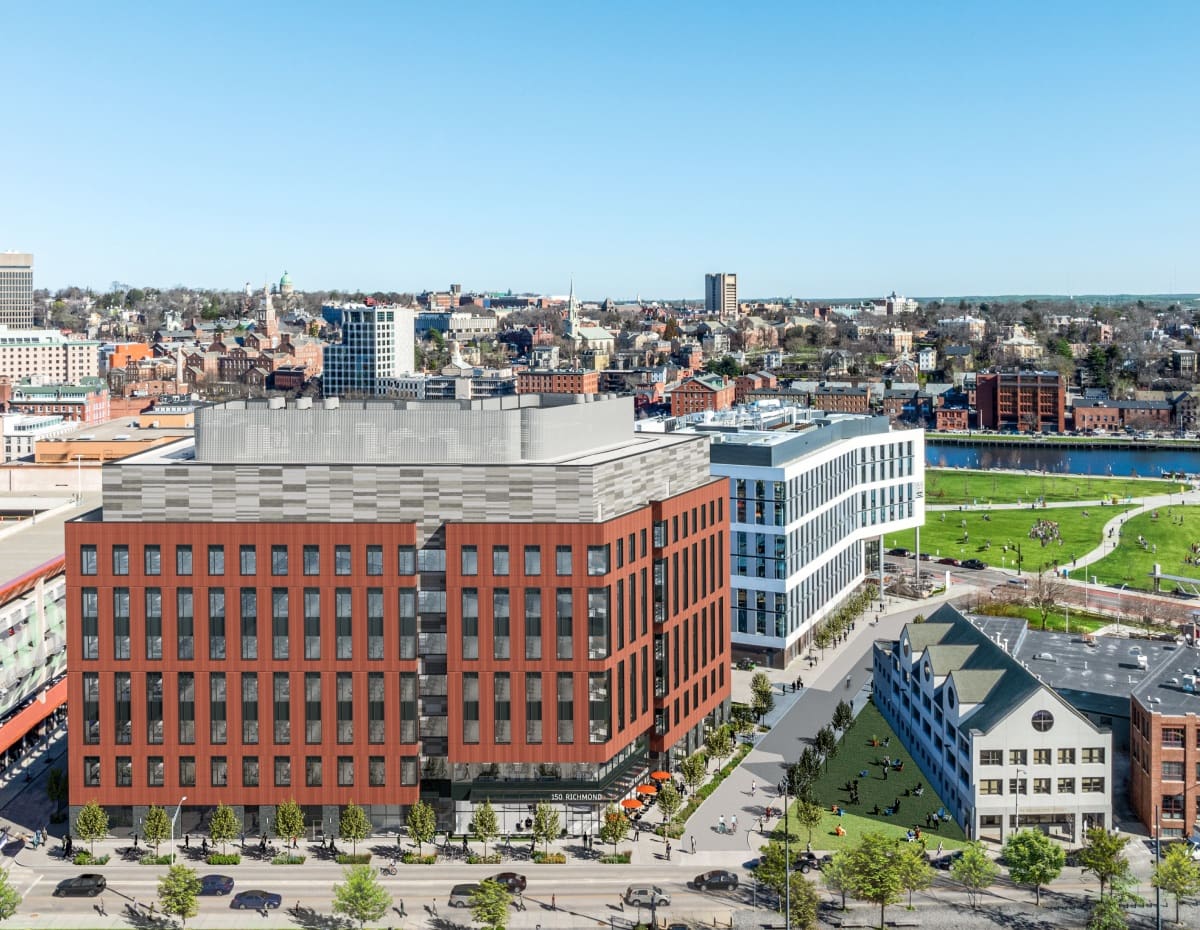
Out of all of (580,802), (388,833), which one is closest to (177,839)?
(388,833)

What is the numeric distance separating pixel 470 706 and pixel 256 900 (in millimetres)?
13334

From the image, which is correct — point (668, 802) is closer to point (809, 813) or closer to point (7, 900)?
point (809, 813)

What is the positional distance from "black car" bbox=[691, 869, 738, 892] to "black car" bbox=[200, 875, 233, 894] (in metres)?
20.8

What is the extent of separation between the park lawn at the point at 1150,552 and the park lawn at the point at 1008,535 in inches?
139

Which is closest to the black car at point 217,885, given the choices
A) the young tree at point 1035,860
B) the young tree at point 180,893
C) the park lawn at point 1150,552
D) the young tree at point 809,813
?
the young tree at point 180,893

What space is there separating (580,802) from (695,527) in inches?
724

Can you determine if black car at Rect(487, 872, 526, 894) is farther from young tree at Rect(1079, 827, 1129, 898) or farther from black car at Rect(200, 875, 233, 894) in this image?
young tree at Rect(1079, 827, 1129, 898)

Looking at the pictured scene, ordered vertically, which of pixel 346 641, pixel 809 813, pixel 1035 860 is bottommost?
pixel 809 813

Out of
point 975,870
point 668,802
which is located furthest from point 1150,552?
point 975,870

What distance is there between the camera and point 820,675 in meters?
99.1

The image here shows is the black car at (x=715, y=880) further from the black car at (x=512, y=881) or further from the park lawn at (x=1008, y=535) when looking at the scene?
the park lawn at (x=1008, y=535)

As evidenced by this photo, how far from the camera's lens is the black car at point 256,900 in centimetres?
5822

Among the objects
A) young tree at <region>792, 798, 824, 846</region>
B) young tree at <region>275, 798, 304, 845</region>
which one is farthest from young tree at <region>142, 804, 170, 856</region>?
young tree at <region>792, 798, 824, 846</region>

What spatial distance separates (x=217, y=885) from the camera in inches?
2367
